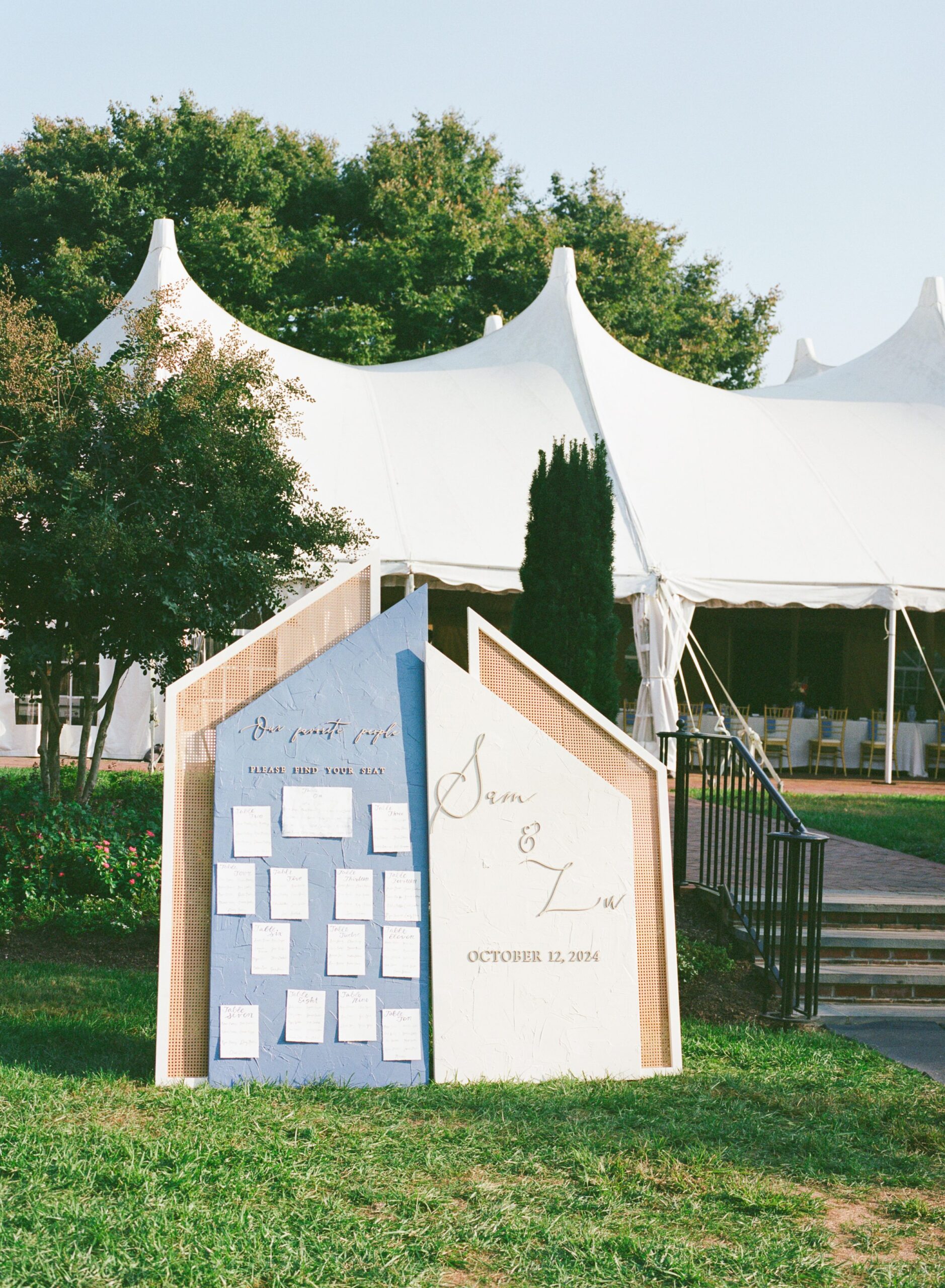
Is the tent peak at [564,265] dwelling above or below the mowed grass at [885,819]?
above

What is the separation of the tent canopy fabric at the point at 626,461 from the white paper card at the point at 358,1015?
10670mm

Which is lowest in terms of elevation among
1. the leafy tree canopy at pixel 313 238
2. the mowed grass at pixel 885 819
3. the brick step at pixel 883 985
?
the brick step at pixel 883 985

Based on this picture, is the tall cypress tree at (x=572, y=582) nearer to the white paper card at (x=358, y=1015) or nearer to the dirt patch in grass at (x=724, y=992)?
the dirt patch in grass at (x=724, y=992)

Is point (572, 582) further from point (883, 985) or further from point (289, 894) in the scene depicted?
point (289, 894)

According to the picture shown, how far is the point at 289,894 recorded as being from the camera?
4.61 meters

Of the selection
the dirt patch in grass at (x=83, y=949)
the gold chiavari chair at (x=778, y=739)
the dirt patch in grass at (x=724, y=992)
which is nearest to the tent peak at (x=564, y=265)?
the gold chiavari chair at (x=778, y=739)

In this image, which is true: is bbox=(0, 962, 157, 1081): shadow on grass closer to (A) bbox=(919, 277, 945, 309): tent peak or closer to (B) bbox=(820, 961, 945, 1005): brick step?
(B) bbox=(820, 961, 945, 1005): brick step

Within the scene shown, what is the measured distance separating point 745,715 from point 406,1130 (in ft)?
59.8

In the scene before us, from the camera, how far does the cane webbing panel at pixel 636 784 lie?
485cm

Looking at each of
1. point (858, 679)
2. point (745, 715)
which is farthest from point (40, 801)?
point (858, 679)

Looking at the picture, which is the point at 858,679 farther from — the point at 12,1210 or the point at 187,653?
the point at 12,1210

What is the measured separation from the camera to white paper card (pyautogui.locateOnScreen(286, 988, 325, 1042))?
4.54 metres

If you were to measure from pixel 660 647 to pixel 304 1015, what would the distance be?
11736 mm

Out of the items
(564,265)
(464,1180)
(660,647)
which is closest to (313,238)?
(564,265)
